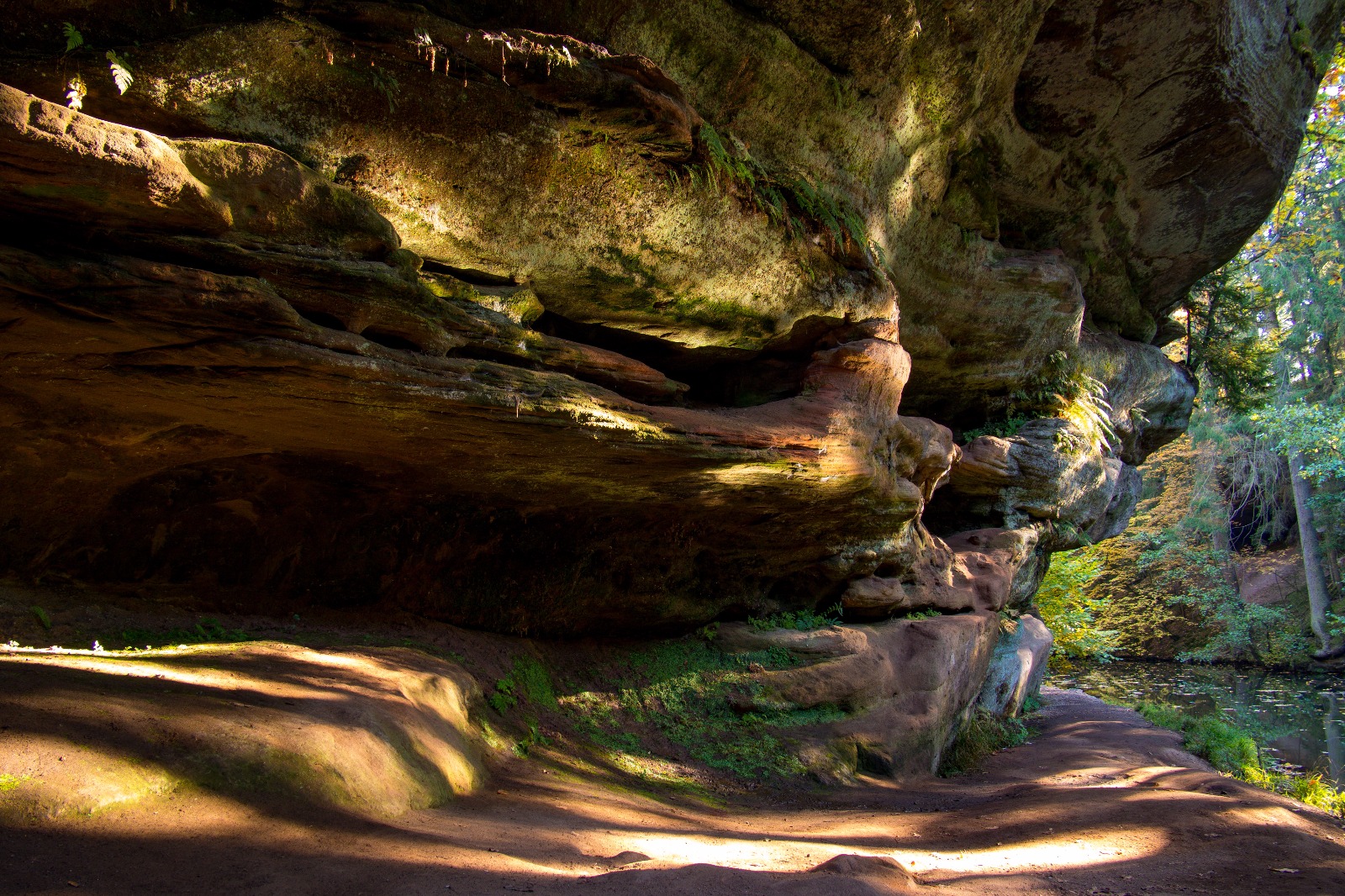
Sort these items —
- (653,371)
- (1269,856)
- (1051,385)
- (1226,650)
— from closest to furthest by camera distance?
(1269,856) → (653,371) → (1051,385) → (1226,650)

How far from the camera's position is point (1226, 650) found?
84.5ft

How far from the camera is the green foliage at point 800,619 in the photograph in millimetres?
9633

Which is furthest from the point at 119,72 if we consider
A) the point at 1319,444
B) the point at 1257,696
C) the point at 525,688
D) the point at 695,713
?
the point at 1319,444

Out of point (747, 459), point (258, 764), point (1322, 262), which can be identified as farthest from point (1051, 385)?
point (1322, 262)

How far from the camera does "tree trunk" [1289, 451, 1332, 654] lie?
23812 millimetres

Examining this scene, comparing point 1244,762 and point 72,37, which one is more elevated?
point 72,37

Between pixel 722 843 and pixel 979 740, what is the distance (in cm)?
756

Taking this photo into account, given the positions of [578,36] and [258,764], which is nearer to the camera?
[258,764]

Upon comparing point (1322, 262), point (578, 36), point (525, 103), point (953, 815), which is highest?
point (1322, 262)

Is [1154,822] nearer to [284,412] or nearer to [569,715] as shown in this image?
[569,715]

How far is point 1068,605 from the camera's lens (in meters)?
19.2

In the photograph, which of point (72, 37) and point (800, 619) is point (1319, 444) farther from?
point (72, 37)

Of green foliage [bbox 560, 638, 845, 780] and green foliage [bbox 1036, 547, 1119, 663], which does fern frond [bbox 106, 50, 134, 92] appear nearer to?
green foliage [bbox 560, 638, 845, 780]

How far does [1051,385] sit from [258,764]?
14.9 m
